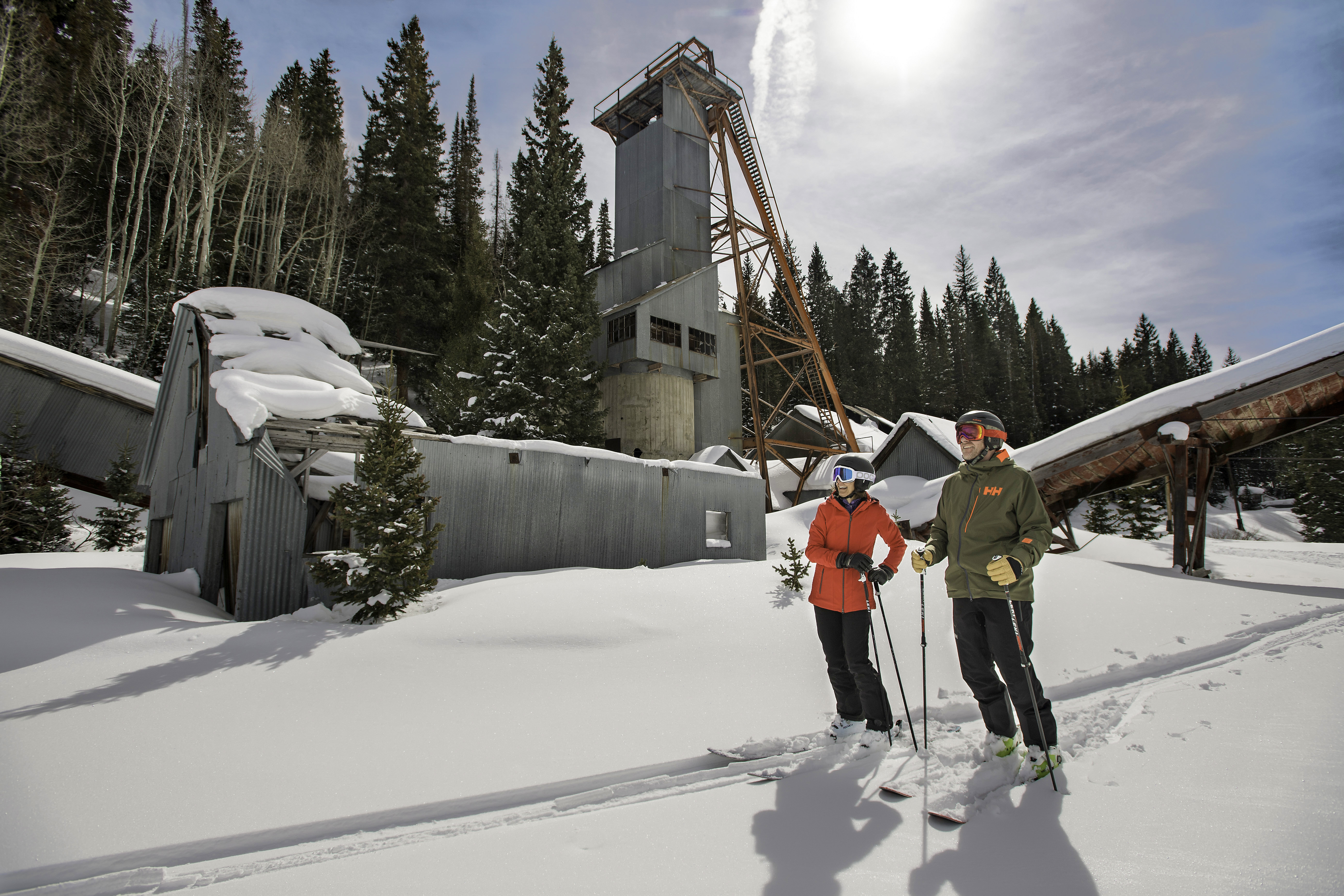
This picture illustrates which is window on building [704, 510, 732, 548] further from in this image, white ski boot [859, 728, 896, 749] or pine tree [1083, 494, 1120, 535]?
pine tree [1083, 494, 1120, 535]

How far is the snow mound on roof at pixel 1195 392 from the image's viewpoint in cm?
1095

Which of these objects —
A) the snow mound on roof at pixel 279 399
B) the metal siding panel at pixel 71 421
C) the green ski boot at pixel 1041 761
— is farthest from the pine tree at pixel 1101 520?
the metal siding panel at pixel 71 421

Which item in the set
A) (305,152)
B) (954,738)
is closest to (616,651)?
(954,738)

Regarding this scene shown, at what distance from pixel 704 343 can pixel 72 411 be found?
870 inches

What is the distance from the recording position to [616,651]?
6035 millimetres

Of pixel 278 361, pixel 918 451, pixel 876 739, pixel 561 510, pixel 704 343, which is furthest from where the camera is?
pixel 704 343

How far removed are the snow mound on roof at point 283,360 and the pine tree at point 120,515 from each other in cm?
911

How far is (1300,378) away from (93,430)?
102 feet

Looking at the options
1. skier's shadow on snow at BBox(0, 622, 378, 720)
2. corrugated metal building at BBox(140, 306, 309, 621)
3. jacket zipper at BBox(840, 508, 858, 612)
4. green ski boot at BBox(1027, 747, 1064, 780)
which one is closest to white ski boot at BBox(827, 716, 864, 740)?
jacket zipper at BBox(840, 508, 858, 612)

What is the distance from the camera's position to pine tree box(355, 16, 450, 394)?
30.4m

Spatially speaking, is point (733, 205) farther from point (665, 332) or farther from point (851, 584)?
point (851, 584)

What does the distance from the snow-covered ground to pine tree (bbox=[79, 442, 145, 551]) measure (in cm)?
1144

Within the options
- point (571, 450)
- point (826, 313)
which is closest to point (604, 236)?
point (826, 313)

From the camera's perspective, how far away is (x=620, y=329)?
24.9m
